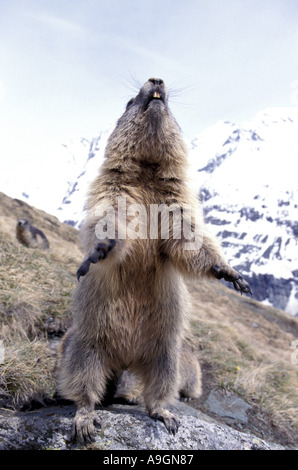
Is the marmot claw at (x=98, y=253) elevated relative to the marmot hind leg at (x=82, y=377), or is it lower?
elevated

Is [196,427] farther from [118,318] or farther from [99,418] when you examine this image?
[118,318]

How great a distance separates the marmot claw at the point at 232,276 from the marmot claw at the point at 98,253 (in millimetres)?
1105

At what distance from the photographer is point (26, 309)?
637 cm

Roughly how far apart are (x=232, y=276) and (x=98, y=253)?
1.31 m

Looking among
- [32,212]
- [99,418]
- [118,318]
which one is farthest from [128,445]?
[32,212]

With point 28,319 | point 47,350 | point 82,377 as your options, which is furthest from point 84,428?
point 28,319

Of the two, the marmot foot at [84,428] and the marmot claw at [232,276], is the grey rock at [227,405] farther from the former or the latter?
the marmot claw at [232,276]

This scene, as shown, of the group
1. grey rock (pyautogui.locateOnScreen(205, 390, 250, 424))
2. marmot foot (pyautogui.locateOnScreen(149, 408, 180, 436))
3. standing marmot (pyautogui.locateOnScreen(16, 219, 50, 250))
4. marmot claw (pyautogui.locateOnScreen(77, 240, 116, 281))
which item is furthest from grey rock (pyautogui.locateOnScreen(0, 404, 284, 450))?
standing marmot (pyautogui.locateOnScreen(16, 219, 50, 250))

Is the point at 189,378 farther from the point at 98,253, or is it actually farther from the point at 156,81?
the point at 156,81

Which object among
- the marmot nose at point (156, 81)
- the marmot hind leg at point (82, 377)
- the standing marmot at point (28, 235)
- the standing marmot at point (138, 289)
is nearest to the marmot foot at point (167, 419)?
the standing marmot at point (138, 289)

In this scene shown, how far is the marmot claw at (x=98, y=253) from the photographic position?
3.03 meters

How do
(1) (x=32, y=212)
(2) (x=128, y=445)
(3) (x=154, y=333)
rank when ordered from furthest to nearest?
Result: (1) (x=32, y=212), (3) (x=154, y=333), (2) (x=128, y=445)

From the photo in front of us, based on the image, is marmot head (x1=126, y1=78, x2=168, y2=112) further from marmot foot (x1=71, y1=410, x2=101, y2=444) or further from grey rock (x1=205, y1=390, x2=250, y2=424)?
grey rock (x1=205, y1=390, x2=250, y2=424)
